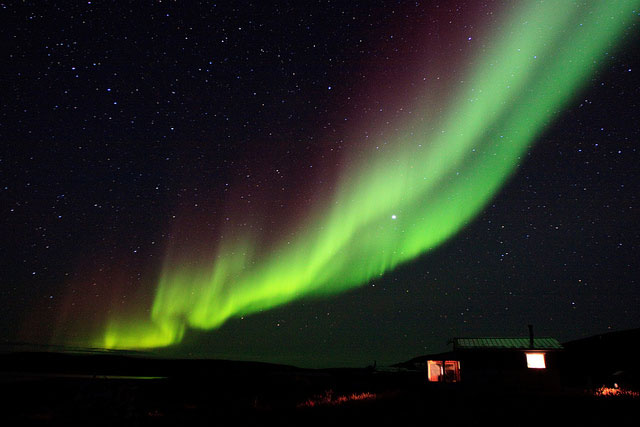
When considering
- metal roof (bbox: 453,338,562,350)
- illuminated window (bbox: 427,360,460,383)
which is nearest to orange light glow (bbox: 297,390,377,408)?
metal roof (bbox: 453,338,562,350)

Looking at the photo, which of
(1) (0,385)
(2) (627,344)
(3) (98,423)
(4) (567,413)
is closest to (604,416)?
(4) (567,413)

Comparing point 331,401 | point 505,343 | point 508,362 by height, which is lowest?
point 331,401

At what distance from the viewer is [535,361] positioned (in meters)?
24.0

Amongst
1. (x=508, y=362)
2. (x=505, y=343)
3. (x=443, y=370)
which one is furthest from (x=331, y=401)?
(x=505, y=343)

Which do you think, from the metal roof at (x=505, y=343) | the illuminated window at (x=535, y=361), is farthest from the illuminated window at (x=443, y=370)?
the illuminated window at (x=535, y=361)

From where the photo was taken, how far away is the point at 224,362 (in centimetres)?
10088

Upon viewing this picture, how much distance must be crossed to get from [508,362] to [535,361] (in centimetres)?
141

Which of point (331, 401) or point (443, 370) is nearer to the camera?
point (331, 401)

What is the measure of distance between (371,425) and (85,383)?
627cm

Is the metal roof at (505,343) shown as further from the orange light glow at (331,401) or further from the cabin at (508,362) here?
the orange light glow at (331,401)

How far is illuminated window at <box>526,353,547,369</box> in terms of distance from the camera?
2384 centimetres

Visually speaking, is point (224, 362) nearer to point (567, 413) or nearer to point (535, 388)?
point (535, 388)

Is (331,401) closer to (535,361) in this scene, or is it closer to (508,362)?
(508,362)

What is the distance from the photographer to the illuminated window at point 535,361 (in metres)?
23.8
